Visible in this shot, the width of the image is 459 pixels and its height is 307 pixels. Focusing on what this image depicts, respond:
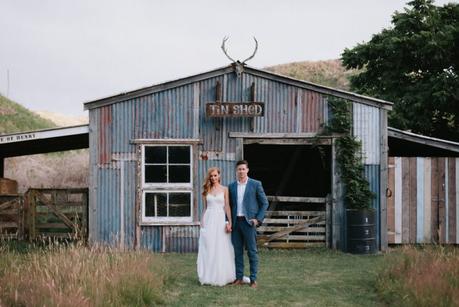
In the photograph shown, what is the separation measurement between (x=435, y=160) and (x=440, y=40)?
25.2 feet

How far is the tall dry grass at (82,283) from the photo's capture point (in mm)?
→ 6449

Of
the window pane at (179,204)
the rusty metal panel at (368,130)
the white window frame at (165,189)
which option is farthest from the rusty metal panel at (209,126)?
the rusty metal panel at (368,130)

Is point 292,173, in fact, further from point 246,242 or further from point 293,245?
point 246,242

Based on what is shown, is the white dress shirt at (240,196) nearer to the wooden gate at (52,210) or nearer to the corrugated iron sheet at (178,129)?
the corrugated iron sheet at (178,129)

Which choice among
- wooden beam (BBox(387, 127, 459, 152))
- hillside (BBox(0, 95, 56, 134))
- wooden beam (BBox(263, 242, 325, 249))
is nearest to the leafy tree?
wooden beam (BBox(387, 127, 459, 152))

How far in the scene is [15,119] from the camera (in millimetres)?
42094

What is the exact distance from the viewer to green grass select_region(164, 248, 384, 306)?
8.04 m

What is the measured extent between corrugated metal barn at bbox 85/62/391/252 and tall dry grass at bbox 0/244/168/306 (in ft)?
14.5

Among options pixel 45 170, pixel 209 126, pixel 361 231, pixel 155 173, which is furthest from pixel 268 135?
pixel 45 170

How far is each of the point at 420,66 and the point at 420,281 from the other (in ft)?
49.4

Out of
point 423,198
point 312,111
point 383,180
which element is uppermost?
point 312,111

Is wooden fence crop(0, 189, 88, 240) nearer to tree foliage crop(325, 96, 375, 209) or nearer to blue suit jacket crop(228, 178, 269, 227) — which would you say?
tree foliage crop(325, 96, 375, 209)

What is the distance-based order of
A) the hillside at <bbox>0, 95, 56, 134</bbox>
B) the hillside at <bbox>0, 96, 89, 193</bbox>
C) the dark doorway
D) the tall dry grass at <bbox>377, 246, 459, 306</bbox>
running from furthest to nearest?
the hillside at <bbox>0, 95, 56, 134</bbox> < the hillside at <bbox>0, 96, 89, 193</bbox> < the dark doorway < the tall dry grass at <bbox>377, 246, 459, 306</bbox>

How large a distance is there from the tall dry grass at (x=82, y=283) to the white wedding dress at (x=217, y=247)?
32.1 inches
